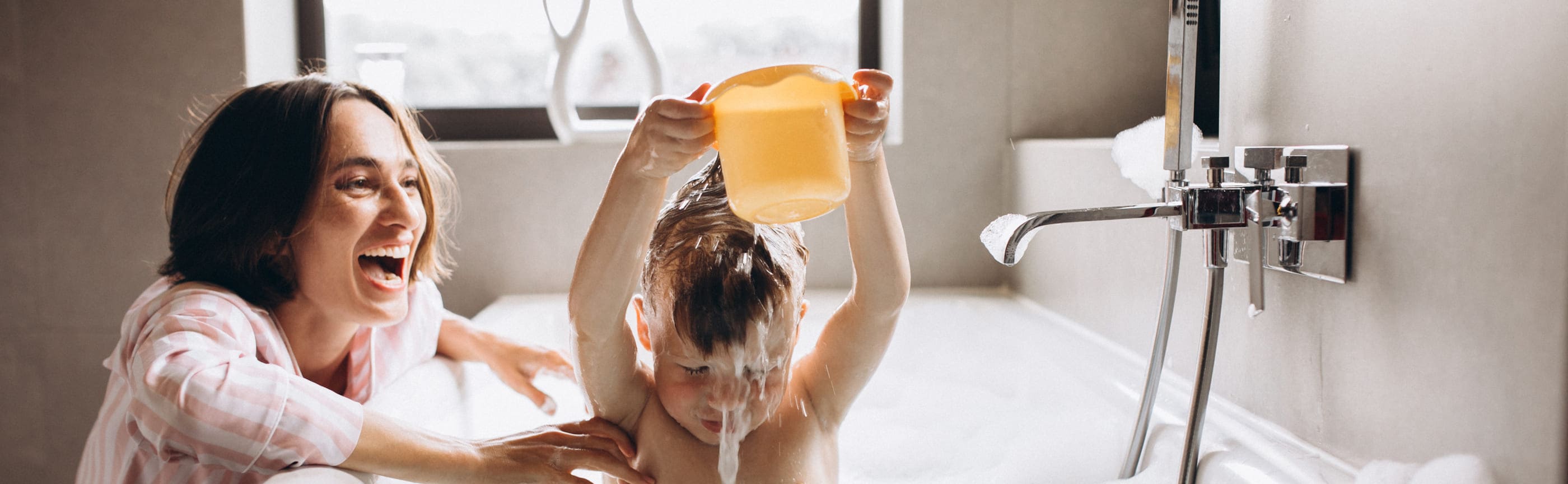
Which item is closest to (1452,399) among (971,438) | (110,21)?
(971,438)

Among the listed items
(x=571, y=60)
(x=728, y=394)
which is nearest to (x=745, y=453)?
(x=728, y=394)

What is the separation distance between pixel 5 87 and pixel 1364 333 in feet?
7.42

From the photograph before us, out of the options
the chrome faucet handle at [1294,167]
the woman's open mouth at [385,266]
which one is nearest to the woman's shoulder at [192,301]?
the woman's open mouth at [385,266]

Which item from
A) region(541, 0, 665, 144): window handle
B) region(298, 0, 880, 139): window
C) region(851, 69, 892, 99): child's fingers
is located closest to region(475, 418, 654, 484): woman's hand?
region(851, 69, 892, 99): child's fingers

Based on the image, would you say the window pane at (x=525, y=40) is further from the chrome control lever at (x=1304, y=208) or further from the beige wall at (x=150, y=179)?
the chrome control lever at (x=1304, y=208)

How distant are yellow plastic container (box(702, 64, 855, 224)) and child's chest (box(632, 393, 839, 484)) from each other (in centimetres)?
36

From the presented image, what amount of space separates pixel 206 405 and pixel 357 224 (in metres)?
0.33

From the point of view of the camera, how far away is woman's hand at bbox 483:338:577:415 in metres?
1.29

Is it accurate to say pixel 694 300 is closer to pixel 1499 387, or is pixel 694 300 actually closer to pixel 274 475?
pixel 274 475

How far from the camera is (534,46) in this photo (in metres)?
2.17

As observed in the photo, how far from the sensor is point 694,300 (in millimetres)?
795

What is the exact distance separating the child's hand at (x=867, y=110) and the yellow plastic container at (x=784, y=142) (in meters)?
0.03

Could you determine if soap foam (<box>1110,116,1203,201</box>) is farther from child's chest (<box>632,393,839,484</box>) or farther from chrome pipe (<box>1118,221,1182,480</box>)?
child's chest (<box>632,393,839,484</box>)

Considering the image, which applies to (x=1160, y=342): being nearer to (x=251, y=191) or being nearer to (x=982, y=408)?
(x=982, y=408)
